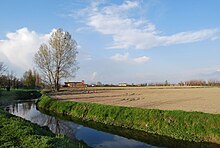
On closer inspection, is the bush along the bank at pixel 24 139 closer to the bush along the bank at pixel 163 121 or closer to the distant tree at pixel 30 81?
the bush along the bank at pixel 163 121

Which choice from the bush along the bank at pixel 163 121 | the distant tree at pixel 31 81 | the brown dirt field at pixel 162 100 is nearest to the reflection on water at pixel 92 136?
the bush along the bank at pixel 163 121

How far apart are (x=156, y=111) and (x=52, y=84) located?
49.0 metres

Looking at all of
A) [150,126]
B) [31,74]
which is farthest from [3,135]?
[31,74]

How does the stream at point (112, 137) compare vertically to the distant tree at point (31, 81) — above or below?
below

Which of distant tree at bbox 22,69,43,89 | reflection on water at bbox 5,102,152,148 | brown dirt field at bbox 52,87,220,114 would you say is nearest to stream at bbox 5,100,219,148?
reflection on water at bbox 5,102,152,148

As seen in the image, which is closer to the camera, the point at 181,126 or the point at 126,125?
the point at 181,126

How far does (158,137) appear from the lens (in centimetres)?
1861

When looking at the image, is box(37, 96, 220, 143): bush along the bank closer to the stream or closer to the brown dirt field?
the stream

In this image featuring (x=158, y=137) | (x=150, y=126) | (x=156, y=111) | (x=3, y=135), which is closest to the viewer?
(x=3, y=135)

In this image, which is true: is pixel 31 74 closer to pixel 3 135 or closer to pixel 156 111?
pixel 156 111

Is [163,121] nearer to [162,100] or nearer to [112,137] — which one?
[112,137]

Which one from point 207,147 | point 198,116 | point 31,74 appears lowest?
point 207,147

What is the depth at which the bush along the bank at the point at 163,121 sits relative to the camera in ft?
58.4

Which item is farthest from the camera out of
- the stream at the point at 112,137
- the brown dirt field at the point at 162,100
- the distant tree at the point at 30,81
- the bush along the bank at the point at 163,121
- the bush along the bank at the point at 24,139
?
the distant tree at the point at 30,81
